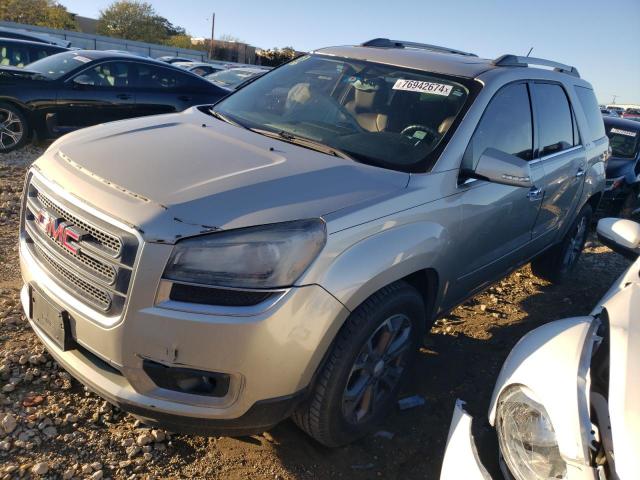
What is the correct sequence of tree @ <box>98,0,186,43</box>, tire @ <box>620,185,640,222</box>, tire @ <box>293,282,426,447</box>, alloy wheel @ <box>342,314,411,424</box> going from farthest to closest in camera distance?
tree @ <box>98,0,186,43</box> → tire @ <box>620,185,640,222</box> → alloy wheel @ <box>342,314,411,424</box> → tire @ <box>293,282,426,447</box>

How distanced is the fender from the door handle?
1223 mm

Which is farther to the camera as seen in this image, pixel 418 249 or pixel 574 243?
pixel 574 243

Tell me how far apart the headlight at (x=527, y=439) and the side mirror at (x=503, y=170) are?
4.05ft

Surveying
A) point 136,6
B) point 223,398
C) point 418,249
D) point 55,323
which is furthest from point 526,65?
point 136,6

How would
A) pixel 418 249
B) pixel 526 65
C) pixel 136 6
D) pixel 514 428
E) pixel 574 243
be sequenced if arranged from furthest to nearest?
pixel 136 6, pixel 574 243, pixel 526 65, pixel 418 249, pixel 514 428

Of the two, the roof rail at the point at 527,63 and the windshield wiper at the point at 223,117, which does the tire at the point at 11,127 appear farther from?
the roof rail at the point at 527,63

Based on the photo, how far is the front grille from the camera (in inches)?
75.0

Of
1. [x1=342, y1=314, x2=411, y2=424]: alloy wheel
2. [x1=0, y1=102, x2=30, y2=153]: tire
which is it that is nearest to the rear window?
[x1=342, y1=314, x2=411, y2=424]: alloy wheel

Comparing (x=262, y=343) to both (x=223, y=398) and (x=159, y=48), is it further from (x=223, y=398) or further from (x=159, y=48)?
(x=159, y=48)

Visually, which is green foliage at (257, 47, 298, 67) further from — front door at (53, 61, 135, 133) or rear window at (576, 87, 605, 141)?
rear window at (576, 87, 605, 141)

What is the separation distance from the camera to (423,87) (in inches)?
122

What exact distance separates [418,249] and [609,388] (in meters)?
1.08

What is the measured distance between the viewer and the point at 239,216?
1.96 m

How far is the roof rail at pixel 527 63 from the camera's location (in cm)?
342
